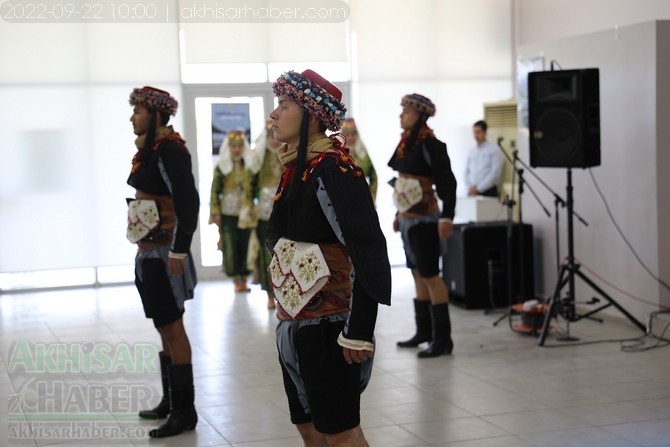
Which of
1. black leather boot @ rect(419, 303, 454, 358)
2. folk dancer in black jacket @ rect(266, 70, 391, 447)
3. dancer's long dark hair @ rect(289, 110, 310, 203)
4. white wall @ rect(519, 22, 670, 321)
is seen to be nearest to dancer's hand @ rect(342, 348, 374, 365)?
folk dancer in black jacket @ rect(266, 70, 391, 447)

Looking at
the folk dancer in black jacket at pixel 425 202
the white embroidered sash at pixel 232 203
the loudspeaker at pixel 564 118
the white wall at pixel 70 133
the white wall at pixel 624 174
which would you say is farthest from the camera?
the white wall at pixel 70 133

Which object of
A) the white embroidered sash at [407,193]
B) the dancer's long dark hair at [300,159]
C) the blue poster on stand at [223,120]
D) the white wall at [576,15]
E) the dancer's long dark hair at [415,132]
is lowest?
the white embroidered sash at [407,193]

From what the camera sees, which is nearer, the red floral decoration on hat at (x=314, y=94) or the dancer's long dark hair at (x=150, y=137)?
the red floral decoration on hat at (x=314, y=94)

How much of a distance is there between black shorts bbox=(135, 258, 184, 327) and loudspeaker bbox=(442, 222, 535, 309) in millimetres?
3844

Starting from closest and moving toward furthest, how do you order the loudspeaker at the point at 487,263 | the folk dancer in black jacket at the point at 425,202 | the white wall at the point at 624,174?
the folk dancer in black jacket at the point at 425,202 < the white wall at the point at 624,174 < the loudspeaker at the point at 487,263

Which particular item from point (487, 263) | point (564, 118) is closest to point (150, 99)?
point (564, 118)

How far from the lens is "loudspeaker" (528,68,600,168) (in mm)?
6953

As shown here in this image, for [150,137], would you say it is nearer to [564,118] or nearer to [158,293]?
[158,293]

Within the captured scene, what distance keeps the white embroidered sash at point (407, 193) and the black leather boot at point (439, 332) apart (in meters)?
0.67

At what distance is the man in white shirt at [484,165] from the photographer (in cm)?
1117

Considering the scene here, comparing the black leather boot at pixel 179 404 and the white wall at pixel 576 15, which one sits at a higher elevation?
the white wall at pixel 576 15

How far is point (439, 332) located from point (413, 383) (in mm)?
750

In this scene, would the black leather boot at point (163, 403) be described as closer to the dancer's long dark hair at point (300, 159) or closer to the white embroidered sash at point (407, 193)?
the white embroidered sash at point (407, 193)

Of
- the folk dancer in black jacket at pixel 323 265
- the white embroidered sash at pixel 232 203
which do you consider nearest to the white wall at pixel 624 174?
the white embroidered sash at pixel 232 203
